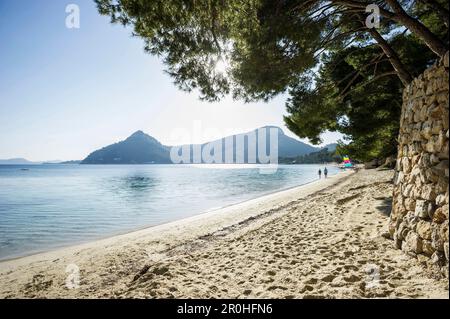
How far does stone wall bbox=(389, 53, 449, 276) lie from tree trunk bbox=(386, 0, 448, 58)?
724 millimetres

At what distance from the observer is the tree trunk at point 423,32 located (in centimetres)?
432

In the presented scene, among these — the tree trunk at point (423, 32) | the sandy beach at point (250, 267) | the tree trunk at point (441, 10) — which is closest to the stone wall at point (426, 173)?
the sandy beach at point (250, 267)

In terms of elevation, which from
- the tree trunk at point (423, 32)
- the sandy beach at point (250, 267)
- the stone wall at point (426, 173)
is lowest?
the sandy beach at point (250, 267)

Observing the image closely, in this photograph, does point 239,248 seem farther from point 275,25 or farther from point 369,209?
point 275,25

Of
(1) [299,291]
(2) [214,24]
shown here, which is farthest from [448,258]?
(2) [214,24]

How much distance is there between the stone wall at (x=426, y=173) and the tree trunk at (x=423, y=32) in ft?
2.38

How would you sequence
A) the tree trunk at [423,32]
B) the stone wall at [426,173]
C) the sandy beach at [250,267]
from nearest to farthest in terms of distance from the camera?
the stone wall at [426,173]
the sandy beach at [250,267]
the tree trunk at [423,32]

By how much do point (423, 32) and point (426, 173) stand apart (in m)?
2.88

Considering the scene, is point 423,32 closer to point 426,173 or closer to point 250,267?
point 426,173

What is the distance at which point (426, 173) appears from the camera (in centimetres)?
365

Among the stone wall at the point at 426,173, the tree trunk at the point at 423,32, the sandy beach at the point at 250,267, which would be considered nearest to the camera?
the stone wall at the point at 426,173

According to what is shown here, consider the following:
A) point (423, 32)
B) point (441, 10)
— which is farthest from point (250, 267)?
point (441, 10)

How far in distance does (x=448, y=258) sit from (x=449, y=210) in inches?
24.6

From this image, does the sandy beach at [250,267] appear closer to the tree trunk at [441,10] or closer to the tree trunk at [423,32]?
the tree trunk at [423,32]
